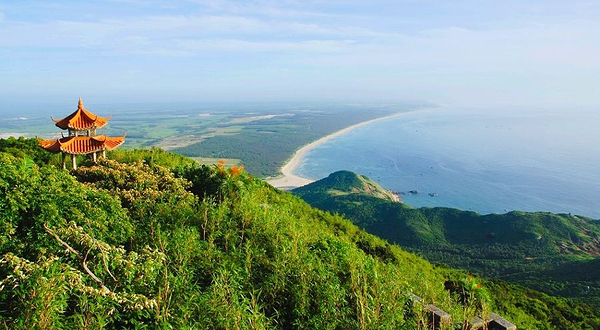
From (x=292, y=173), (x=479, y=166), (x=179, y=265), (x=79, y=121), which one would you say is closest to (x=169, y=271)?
(x=179, y=265)

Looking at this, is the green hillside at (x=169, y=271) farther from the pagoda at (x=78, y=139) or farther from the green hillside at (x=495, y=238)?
the green hillside at (x=495, y=238)

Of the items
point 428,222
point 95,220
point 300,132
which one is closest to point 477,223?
point 428,222

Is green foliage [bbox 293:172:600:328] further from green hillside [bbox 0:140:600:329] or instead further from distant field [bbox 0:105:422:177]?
distant field [bbox 0:105:422:177]

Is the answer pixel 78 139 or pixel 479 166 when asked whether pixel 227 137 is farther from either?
pixel 78 139

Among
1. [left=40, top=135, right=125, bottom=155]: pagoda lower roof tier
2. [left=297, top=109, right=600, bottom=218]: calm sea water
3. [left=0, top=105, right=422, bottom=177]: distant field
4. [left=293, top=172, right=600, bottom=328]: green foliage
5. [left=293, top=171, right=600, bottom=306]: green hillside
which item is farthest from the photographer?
[left=0, top=105, right=422, bottom=177]: distant field

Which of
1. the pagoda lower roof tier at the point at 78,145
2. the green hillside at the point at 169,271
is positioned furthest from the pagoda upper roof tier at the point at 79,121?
the green hillside at the point at 169,271

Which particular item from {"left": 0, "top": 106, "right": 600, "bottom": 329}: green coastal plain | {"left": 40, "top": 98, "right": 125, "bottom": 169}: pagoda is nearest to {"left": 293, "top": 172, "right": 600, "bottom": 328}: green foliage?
{"left": 0, "top": 106, "right": 600, "bottom": 329}: green coastal plain
